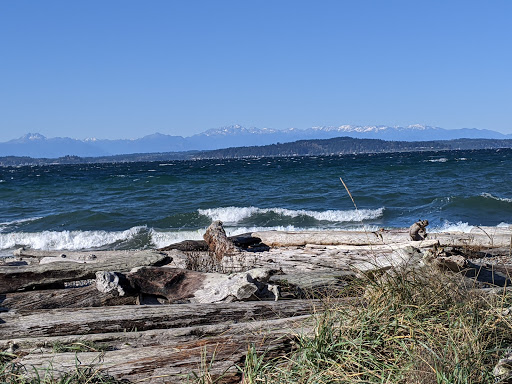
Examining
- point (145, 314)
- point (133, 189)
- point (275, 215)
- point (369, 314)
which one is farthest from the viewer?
point (133, 189)

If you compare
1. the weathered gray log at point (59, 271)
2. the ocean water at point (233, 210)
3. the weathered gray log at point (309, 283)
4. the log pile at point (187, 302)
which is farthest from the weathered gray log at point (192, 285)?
the ocean water at point (233, 210)

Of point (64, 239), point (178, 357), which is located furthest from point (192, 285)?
point (64, 239)

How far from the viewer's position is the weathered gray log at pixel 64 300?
4.53 meters

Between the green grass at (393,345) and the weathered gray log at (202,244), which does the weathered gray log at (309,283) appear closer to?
the green grass at (393,345)

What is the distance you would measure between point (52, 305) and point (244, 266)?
242 centimetres

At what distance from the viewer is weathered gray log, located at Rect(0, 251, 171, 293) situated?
16.6ft

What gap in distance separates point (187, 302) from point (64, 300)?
3.36 ft

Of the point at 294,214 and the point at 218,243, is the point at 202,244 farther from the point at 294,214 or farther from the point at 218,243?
Answer: the point at 294,214

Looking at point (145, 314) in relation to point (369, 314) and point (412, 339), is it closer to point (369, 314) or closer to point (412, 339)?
point (369, 314)

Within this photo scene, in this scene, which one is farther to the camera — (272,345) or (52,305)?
(52,305)

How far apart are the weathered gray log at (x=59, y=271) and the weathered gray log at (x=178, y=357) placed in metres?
2.09

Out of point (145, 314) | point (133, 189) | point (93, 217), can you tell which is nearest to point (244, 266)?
point (145, 314)

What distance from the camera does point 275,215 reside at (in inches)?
730

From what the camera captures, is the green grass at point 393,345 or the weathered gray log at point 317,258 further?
the weathered gray log at point 317,258
